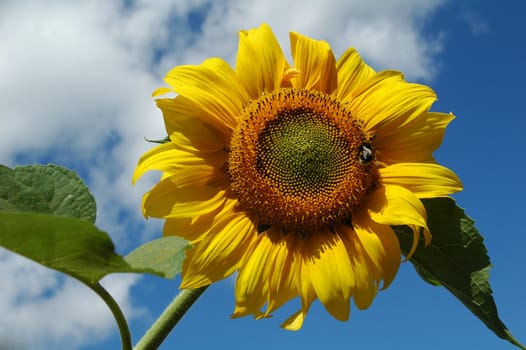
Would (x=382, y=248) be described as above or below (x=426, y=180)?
below

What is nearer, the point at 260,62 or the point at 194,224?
the point at 194,224

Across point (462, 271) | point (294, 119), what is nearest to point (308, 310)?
point (462, 271)

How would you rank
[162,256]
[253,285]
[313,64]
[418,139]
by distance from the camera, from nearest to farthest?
[162,256], [253,285], [418,139], [313,64]

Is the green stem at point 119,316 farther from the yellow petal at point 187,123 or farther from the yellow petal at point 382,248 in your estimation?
the yellow petal at point 382,248

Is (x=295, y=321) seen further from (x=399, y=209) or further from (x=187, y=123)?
(x=187, y=123)

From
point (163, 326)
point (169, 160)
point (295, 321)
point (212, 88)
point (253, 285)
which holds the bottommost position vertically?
point (163, 326)

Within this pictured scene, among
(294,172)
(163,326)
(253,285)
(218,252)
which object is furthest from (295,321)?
(294,172)
